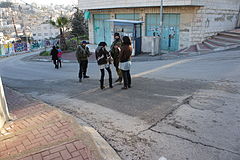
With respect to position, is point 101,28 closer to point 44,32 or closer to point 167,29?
point 167,29

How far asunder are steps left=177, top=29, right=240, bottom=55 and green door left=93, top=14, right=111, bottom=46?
9.66 m

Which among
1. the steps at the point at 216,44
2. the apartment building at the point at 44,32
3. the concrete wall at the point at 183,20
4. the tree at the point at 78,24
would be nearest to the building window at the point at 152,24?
the concrete wall at the point at 183,20

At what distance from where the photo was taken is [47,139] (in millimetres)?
3891

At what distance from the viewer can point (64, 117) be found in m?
4.81

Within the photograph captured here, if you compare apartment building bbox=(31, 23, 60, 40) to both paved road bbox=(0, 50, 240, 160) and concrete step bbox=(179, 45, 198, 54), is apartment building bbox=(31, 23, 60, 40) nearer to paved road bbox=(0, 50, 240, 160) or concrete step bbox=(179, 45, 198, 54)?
concrete step bbox=(179, 45, 198, 54)

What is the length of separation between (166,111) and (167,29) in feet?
40.4

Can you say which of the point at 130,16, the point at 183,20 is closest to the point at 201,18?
the point at 183,20

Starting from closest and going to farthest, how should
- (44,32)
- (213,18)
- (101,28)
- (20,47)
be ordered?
(213,18) < (101,28) < (20,47) < (44,32)

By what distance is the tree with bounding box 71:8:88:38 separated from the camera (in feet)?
122

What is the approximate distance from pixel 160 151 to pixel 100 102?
2.84 m

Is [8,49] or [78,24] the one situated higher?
[78,24]

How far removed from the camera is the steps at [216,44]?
13.2 m

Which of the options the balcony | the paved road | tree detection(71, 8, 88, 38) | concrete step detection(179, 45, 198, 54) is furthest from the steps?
tree detection(71, 8, 88, 38)

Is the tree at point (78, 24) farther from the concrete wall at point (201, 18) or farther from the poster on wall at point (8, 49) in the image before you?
the concrete wall at point (201, 18)
